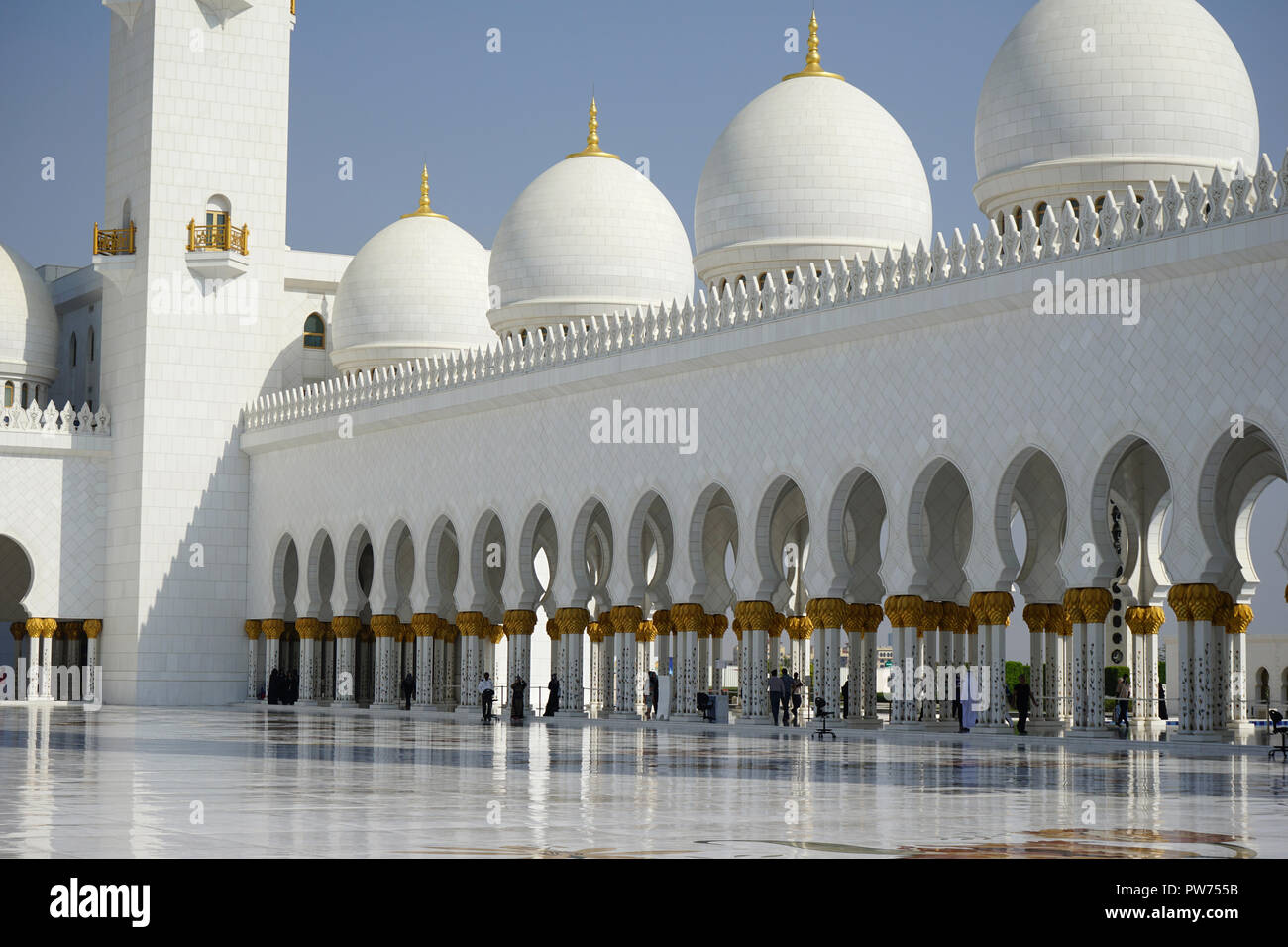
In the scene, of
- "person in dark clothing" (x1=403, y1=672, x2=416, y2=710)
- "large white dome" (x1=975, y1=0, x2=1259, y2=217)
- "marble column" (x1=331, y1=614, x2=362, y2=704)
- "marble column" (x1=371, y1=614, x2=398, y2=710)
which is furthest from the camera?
"marble column" (x1=331, y1=614, x2=362, y2=704)

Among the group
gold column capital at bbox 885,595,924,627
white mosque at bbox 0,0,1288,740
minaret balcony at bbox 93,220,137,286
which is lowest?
gold column capital at bbox 885,595,924,627

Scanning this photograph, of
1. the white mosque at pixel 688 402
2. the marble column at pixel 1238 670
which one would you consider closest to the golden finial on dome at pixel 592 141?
the white mosque at pixel 688 402

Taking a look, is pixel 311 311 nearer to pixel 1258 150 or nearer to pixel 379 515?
pixel 379 515

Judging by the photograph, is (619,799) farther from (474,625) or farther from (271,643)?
(271,643)

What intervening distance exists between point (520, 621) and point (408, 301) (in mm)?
7720

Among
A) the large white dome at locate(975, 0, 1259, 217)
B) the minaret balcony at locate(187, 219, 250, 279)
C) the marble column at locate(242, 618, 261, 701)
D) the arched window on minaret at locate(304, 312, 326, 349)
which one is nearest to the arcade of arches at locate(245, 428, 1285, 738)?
the marble column at locate(242, 618, 261, 701)

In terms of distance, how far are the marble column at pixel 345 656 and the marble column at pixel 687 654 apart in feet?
25.7

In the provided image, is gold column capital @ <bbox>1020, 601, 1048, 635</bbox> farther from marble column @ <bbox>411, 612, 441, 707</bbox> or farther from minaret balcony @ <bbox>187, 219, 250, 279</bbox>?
minaret balcony @ <bbox>187, 219, 250, 279</bbox>

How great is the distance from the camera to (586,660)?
34625mm

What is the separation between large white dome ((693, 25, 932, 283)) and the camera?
23891mm

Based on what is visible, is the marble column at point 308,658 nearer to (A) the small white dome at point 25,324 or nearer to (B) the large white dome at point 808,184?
(A) the small white dome at point 25,324

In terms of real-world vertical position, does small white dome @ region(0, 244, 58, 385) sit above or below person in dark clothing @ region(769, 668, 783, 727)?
above

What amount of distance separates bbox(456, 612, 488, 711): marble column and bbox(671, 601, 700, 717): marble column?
410 cm
